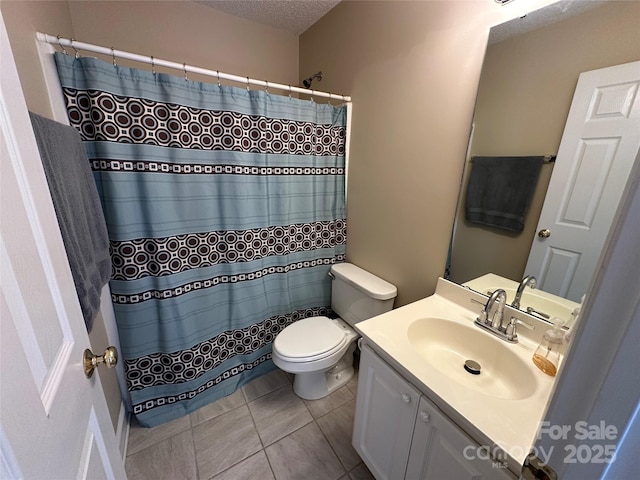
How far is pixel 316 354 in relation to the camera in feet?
4.78

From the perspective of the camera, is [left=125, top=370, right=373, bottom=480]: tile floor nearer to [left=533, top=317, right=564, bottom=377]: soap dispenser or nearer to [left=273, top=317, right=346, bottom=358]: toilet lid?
[left=273, top=317, right=346, bottom=358]: toilet lid

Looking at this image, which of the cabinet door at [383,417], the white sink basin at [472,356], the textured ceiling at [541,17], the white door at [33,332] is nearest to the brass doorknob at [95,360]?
the white door at [33,332]

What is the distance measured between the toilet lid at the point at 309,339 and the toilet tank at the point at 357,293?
0.53ft

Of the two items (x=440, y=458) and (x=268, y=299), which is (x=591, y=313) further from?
(x=268, y=299)

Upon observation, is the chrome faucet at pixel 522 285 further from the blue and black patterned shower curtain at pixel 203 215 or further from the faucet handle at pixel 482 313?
the blue and black patterned shower curtain at pixel 203 215

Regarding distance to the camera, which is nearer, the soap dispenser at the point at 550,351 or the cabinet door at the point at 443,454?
the cabinet door at the point at 443,454

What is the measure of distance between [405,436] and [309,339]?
72cm

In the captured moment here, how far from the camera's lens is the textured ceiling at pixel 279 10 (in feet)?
5.63

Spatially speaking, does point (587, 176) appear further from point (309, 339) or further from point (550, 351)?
point (309, 339)

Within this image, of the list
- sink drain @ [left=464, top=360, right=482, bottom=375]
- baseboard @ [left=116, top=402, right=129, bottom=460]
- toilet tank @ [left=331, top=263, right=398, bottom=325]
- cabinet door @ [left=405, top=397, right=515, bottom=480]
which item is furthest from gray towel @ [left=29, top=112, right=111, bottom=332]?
sink drain @ [left=464, top=360, right=482, bottom=375]

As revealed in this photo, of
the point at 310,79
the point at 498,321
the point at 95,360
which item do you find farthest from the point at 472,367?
the point at 310,79

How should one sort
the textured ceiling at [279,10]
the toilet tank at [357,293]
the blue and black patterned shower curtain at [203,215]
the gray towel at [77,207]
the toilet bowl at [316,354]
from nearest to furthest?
the gray towel at [77,207], the blue and black patterned shower curtain at [203,215], the toilet bowl at [316,354], the toilet tank at [357,293], the textured ceiling at [279,10]

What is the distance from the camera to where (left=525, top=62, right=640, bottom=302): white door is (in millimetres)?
792

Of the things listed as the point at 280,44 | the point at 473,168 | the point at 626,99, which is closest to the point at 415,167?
the point at 473,168
